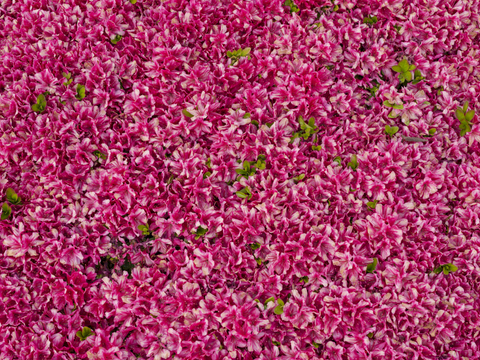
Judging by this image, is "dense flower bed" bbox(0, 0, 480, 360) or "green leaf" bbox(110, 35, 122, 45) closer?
"dense flower bed" bbox(0, 0, 480, 360)

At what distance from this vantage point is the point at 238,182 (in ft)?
9.27

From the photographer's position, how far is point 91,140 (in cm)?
294

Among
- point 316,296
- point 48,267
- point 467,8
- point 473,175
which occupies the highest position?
point 467,8

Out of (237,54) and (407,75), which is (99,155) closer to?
(237,54)

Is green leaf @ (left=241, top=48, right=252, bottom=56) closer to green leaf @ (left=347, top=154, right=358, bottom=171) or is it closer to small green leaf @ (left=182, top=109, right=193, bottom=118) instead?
small green leaf @ (left=182, top=109, right=193, bottom=118)

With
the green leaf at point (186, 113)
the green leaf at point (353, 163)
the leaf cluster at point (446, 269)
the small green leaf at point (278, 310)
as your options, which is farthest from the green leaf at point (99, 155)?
the leaf cluster at point (446, 269)

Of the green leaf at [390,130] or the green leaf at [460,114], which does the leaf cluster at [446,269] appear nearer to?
the green leaf at [390,130]

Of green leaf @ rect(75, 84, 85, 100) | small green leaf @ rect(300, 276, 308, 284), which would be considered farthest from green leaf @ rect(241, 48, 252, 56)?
small green leaf @ rect(300, 276, 308, 284)

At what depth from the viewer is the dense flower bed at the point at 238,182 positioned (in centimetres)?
262

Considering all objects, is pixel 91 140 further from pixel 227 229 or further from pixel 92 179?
pixel 227 229

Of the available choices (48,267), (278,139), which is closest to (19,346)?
(48,267)

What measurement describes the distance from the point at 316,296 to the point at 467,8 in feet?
9.21

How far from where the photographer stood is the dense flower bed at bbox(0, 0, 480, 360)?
2619mm

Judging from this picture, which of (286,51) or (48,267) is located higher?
(286,51)
